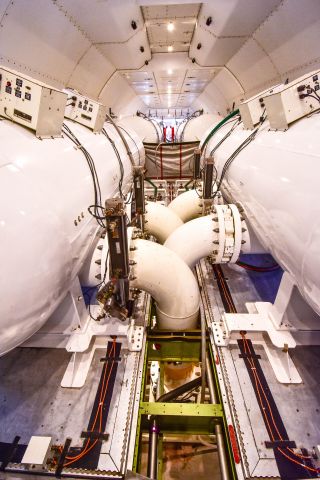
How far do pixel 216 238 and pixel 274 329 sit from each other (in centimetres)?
97

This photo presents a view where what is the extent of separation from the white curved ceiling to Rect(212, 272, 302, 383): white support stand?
3.53 metres

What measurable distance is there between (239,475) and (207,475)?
1457 millimetres

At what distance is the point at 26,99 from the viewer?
1834mm

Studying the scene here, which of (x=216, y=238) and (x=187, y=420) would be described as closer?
(x=187, y=420)

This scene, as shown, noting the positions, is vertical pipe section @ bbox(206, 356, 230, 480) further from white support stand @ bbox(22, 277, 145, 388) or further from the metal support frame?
white support stand @ bbox(22, 277, 145, 388)

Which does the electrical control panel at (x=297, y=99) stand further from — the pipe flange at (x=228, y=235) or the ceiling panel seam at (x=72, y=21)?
the ceiling panel seam at (x=72, y=21)

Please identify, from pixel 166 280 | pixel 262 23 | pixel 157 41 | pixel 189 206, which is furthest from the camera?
pixel 157 41

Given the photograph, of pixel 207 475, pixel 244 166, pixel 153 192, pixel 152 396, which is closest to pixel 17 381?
pixel 152 396

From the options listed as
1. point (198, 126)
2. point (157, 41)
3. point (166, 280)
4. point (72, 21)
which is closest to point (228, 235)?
point (166, 280)

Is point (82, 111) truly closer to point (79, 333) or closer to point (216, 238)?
point (216, 238)

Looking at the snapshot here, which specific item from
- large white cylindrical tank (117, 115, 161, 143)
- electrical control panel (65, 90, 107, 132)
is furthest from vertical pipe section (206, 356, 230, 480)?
large white cylindrical tank (117, 115, 161, 143)

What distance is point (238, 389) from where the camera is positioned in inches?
73.5

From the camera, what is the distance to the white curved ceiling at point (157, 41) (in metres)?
3.20

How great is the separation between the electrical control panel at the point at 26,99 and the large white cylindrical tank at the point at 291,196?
175cm
